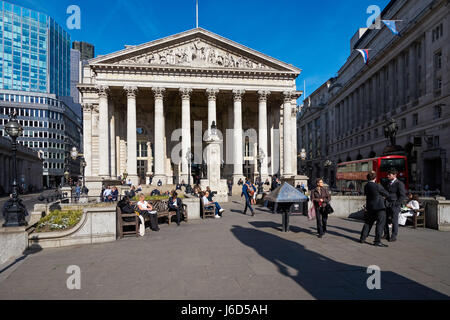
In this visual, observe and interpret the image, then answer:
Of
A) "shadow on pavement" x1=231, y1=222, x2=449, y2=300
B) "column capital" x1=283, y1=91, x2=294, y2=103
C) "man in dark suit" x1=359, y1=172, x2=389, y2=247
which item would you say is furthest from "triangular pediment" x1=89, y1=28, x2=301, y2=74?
"shadow on pavement" x1=231, y1=222, x2=449, y2=300

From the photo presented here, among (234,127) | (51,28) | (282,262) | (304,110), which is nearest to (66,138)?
(51,28)

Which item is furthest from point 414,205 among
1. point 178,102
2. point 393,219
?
point 178,102

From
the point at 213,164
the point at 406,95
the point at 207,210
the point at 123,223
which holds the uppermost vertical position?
the point at 406,95

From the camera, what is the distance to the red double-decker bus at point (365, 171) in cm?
2425

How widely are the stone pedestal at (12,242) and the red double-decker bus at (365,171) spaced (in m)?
19.5

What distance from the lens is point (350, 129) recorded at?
60812 millimetres

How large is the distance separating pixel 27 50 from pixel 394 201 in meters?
117

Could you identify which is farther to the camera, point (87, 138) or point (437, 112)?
point (87, 138)

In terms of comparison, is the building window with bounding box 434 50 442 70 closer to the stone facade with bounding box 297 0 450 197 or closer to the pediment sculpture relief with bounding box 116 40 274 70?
the stone facade with bounding box 297 0 450 197

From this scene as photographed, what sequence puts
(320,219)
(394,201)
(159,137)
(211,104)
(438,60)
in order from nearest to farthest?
(394,201) < (320,219) < (438,60) < (159,137) < (211,104)

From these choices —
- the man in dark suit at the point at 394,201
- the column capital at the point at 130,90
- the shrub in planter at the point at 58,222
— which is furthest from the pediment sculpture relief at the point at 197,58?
the man in dark suit at the point at 394,201

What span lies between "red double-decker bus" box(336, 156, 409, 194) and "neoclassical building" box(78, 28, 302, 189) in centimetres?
774

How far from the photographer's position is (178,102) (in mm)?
43344

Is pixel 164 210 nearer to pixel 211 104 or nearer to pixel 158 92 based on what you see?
pixel 211 104
